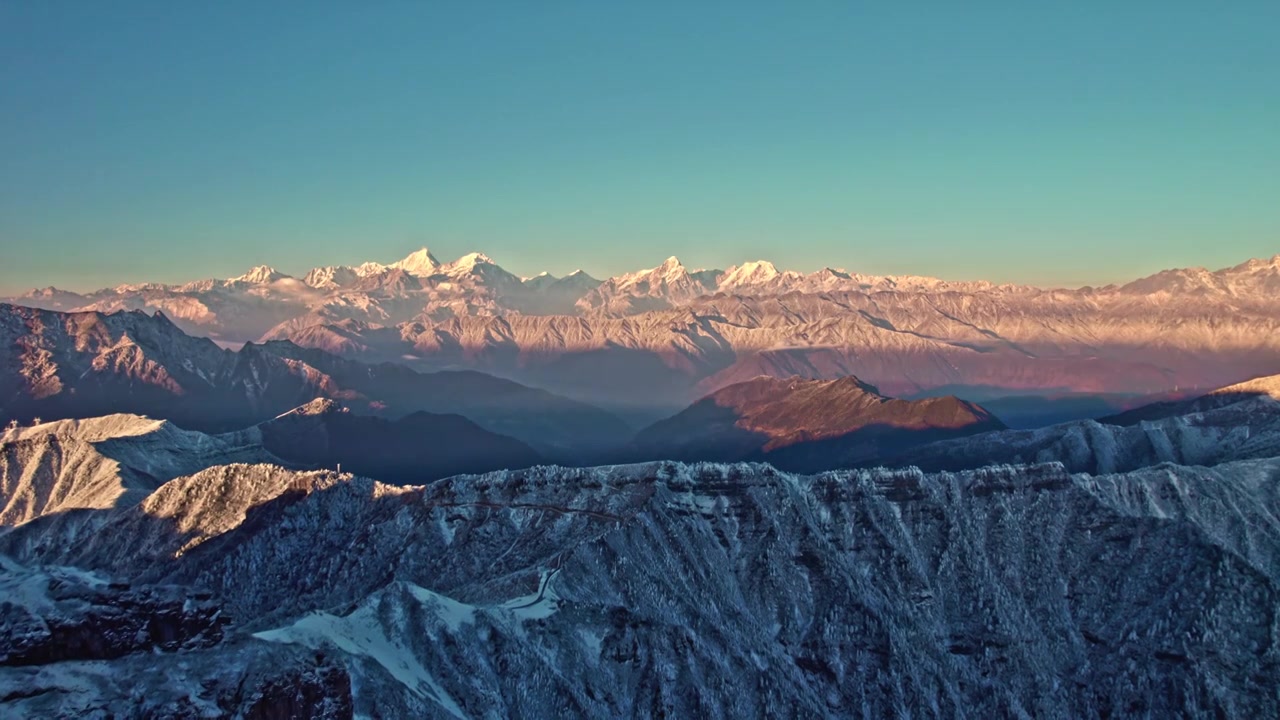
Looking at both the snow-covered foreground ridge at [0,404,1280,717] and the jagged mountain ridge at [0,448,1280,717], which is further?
the jagged mountain ridge at [0,448,1280,717]

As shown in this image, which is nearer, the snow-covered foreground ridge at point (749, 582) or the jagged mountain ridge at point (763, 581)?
the snow-covered foreground ridge at point (749, 582)

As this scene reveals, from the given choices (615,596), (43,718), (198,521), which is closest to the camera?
(43,718)

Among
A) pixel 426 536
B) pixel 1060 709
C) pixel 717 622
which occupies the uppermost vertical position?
pixel 426 536

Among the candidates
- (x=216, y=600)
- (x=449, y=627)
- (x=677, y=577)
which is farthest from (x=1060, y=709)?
(x=216, y=600)

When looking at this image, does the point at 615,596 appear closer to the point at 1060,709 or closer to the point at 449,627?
the point at 449,627
